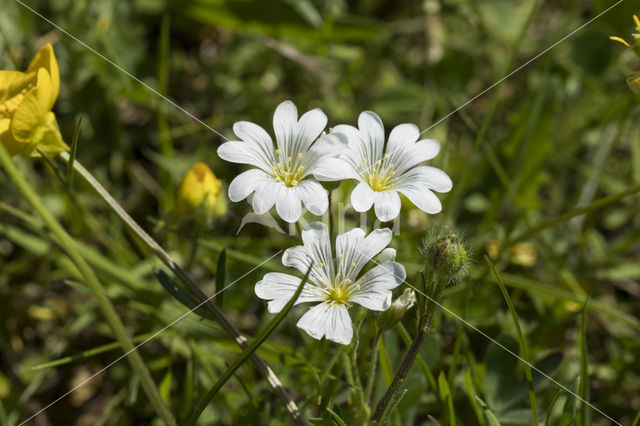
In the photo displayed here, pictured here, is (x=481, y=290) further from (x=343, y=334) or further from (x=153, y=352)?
(x=153, y=352)

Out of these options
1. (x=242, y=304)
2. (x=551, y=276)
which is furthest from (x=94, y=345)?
(x=551, y=276)

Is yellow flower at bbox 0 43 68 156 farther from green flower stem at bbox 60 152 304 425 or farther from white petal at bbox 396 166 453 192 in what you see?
white petal at bbox 396 166 453 192

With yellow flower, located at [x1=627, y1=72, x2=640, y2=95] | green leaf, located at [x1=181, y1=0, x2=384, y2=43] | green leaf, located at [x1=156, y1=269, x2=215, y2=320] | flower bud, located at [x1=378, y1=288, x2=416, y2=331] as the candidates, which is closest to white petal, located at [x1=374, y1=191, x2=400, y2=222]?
flower bud, located at [x1=378, y1=288, x2=416, y2=331]

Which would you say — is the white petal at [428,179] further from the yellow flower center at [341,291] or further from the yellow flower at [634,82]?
the yellow flower at [634,82]

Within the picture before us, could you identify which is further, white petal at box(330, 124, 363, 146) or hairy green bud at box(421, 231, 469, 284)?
white petal at box(330, 124, 363, 146)

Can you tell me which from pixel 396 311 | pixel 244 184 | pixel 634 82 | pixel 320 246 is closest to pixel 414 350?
pixel 396 311

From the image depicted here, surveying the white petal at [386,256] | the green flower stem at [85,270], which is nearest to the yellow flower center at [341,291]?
the white petal at [386,256]

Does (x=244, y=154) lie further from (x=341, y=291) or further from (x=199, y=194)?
(x=199, y=194)
